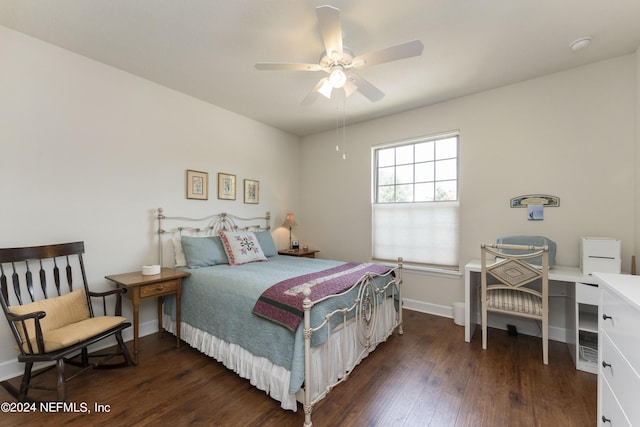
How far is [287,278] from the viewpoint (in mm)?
2336

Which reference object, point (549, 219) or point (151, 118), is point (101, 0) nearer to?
point (151, 118)

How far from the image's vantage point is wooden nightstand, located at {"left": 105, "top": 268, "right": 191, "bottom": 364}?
7.50 ft

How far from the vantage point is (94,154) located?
2.53 metres

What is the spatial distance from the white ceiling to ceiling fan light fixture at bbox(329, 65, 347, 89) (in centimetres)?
34

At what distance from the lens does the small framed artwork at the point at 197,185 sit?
3.26m

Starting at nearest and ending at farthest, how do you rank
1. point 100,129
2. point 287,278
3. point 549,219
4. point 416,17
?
point 416,17, point 287,278, point 100,129, point 549,219

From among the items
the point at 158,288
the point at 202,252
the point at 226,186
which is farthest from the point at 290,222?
the point at 158,288

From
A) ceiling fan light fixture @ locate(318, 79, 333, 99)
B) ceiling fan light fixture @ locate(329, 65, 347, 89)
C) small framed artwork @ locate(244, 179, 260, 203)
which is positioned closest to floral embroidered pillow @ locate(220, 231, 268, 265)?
small framed artwork @ locate(244, 179, 260, 203)

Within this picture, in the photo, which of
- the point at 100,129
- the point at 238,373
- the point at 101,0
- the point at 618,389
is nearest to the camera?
the point at 618,389

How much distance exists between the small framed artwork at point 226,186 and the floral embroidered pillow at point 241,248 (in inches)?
25.1

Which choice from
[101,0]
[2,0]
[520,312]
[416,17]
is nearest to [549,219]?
[520,312]

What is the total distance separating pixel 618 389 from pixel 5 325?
12.8 ft

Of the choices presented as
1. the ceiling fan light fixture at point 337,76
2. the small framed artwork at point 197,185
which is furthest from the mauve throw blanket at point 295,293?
the small framed artwork at point 197,185

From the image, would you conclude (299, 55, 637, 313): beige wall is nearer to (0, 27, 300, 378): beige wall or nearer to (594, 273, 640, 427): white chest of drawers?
(594, 273, 640, 427): white chest of drawers
